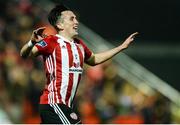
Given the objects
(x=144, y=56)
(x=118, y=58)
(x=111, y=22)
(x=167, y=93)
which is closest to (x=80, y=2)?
(x=111, y=22)

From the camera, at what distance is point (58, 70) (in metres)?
7.17

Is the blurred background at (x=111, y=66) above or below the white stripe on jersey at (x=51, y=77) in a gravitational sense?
below

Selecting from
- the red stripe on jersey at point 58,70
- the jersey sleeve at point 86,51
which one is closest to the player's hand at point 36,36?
the red stripe on jersey at point 58,70

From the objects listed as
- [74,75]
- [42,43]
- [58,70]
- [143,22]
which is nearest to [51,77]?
[58,70]

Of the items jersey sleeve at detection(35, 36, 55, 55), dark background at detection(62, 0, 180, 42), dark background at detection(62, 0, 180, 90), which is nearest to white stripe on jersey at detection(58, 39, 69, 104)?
jersey sleeve at detection(35, 36, 55, 55)

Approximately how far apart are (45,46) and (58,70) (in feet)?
0.88

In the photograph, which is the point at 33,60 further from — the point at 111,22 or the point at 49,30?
the point at 111,22

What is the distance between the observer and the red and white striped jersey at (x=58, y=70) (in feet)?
23.5

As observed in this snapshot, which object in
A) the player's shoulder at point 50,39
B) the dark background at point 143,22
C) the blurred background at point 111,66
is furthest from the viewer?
the dark background at point 143,22

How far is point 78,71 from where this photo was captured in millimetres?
7293

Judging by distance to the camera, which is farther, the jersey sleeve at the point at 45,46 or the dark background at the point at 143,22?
the dark background at the point at 143,22

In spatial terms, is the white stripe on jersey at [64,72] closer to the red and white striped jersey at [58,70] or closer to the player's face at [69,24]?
the red and white striped jersey at [58,70]

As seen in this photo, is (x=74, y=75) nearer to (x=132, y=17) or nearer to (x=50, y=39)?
(x=50, y=39)

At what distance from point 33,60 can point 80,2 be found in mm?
6044
